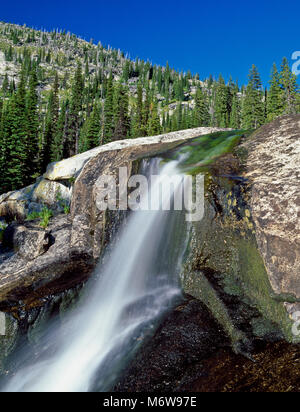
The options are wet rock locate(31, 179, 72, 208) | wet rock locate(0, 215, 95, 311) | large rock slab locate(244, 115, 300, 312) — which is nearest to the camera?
large rock slab locate(244, 115, 300, 312)

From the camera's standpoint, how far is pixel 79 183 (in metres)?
12.7

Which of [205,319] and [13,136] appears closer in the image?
[205,319]

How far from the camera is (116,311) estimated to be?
661cm

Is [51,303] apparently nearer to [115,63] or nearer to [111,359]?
[111,359]

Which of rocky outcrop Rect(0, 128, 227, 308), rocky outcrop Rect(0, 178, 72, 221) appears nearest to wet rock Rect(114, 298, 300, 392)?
rocky outcrop Rect(0, 128, 227, 308)

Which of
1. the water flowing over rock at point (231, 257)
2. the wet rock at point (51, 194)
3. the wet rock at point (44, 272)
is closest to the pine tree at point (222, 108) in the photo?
the wet rock at point (51, 194)

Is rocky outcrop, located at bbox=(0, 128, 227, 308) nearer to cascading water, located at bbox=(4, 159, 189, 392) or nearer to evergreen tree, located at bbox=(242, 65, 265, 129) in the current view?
cascading water, located at bbox=(4, 159, 189, 392)

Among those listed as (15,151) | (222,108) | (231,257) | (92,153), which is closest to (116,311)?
(231,257)

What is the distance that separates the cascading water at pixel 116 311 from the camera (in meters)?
5.26

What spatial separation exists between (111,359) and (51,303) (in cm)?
262

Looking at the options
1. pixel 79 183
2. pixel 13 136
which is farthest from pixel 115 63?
pixel 79 183

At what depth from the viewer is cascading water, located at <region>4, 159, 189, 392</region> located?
5262mm

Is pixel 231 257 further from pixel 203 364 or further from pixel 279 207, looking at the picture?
pixel 203 364

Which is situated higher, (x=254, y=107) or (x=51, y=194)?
(x=254, y=107)
